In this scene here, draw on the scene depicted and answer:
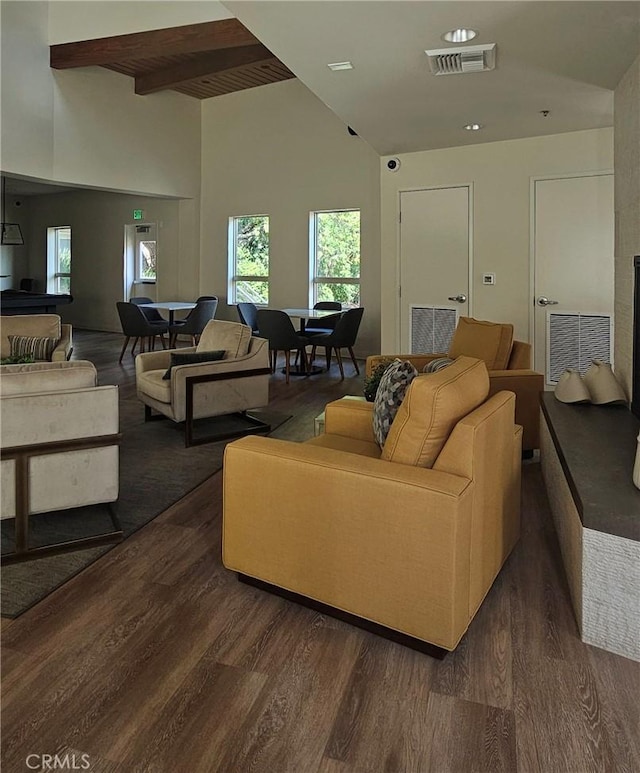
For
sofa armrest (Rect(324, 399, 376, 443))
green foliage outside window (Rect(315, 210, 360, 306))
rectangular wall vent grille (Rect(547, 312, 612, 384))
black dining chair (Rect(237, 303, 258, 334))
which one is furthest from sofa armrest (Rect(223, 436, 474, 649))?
green foliage outside window (Rect(315, 210, 360, 306))

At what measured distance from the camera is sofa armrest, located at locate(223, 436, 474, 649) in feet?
6.10

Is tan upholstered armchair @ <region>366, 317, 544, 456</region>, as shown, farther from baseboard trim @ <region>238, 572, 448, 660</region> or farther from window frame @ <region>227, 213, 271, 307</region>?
window frame @ <region>227, 213, 271, 307</region>

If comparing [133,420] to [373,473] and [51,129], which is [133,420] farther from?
[51,129]

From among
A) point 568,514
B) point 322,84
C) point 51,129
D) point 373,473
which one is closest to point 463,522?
point 373,473

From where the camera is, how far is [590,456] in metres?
2.48

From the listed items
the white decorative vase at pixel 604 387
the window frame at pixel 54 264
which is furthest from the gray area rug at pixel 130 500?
the window frame at pixel 54 264

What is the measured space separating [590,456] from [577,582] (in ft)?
2.00


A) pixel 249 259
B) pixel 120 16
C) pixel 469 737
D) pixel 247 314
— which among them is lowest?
pixel 469 737

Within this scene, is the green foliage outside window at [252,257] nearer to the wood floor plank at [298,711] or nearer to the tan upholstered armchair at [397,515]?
the tan upholstered armchair at [397,515]

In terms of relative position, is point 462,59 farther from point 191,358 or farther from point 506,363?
point 191,358

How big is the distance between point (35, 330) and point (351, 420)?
436cm

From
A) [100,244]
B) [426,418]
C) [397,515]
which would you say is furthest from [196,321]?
[397,515]

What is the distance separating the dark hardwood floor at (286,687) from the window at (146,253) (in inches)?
378

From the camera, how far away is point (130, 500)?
3262mm
